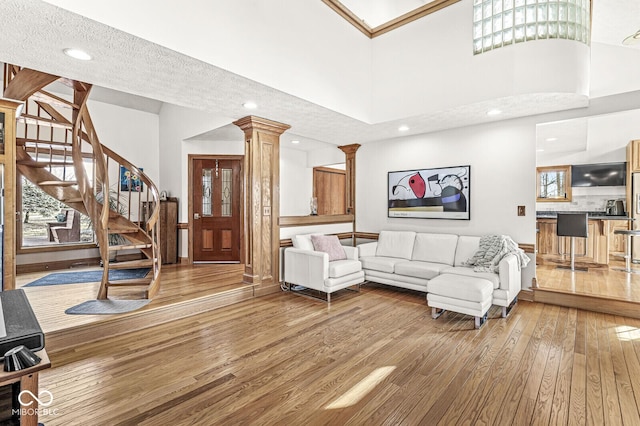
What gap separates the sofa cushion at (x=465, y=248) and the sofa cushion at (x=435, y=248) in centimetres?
6

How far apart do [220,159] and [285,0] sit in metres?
3.49

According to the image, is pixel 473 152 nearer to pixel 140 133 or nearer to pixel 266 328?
pixel 266 328

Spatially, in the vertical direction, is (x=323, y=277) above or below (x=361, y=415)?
above

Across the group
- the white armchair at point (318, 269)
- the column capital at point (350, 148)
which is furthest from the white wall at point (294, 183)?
the white armchair at point (318, 269)

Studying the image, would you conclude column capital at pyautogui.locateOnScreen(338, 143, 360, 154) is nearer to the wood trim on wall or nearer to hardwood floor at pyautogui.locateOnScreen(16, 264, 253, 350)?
the wood trim on wall

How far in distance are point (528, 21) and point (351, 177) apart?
357cm

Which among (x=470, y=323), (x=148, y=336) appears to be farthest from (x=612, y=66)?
(x=148, y=336)

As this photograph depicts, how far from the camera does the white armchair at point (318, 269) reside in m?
4.19

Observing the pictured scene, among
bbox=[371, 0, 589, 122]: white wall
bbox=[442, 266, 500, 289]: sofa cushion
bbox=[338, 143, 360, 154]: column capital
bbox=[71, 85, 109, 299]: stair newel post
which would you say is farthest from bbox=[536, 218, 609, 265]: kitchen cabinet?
bbox=[71, 85, 109, 299]: stair newel post

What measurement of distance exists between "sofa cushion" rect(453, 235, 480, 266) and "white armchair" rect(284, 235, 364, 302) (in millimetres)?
1387

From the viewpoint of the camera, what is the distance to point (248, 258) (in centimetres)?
447

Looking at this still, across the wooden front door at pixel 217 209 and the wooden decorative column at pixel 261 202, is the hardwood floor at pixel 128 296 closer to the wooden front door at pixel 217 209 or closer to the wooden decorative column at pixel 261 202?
the wooden decorative column at pixel 261 202

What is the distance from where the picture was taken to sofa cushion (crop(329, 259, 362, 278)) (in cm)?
422

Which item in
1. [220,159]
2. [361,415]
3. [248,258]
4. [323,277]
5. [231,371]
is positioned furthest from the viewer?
[220,159]
